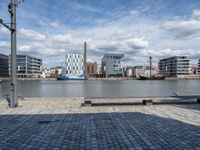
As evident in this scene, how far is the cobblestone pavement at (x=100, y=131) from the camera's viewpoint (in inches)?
298

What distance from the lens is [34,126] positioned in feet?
33.7

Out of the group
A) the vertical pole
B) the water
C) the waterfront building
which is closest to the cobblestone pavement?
the vertical pole

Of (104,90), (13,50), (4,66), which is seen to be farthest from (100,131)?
(4,66)

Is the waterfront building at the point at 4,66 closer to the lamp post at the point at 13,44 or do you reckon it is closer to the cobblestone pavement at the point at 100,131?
the lamp post at the point at 13,44

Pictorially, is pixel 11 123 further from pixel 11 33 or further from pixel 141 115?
pixel 11 33

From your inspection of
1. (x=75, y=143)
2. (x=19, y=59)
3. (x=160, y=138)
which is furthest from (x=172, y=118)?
(x=19, y=59)

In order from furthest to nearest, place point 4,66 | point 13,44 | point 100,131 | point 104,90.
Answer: point 4,66 < point 104,90 < point 13,44 < point 100,131

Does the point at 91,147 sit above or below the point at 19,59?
below

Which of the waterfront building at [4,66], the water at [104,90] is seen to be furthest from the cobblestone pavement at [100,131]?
the waterfront building at [4,66]

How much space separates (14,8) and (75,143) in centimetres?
1110

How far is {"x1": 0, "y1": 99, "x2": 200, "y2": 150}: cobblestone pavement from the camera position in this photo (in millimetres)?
7562

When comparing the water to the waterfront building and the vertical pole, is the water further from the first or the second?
the waterfront building

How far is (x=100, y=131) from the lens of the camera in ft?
30.6

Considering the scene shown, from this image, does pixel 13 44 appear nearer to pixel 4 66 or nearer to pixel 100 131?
pixel 100 131
